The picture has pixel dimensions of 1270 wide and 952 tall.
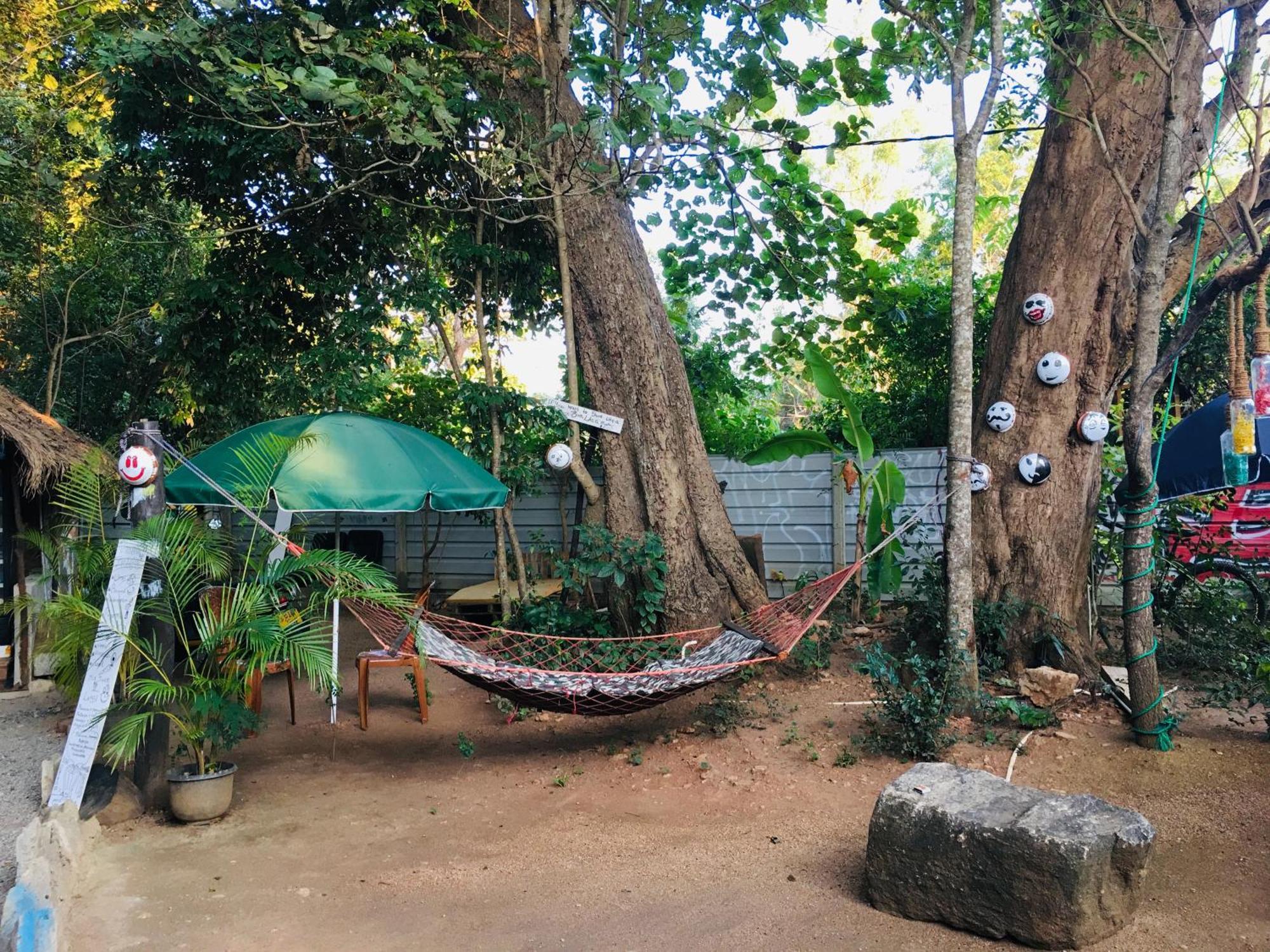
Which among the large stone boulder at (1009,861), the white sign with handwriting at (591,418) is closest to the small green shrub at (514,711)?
the white sign with handwriting at (591,418)

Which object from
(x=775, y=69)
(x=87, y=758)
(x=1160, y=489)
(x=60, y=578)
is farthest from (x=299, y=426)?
(x=1160, y=489)

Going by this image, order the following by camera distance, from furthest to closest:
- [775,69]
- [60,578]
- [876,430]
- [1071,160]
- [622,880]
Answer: [876,430] < [775,69] < [1071,160] < [60,578] < [622,880]

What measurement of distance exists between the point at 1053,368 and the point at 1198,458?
985mm

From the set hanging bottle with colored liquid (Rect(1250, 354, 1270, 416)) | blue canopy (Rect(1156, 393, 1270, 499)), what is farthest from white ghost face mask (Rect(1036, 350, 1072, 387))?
hanging bottle with colored liquid (Rect(1250, 354, 1270, 416))

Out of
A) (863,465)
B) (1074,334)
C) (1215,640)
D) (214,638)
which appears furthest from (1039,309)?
(214,638)

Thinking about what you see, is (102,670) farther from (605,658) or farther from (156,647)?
(605,658)

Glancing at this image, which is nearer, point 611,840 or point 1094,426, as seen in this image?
point 611,840

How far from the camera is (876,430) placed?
22.6 ft

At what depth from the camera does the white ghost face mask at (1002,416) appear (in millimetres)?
4770

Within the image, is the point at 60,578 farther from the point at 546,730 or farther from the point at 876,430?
the point at 876,430

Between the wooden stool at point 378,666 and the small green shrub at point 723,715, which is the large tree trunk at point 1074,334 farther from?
the wooden stool at point 378,666

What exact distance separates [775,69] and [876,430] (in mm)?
2695

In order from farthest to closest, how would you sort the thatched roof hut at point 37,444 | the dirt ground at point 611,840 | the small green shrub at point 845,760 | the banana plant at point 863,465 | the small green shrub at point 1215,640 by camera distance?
the thatched roof hut at point 37,444
the banana plant at point 863,465
the small green shrub at point 1215,640
the small green shrub at point 845,760
the dirt ground at point 611,840

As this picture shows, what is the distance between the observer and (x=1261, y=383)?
3.34 m
